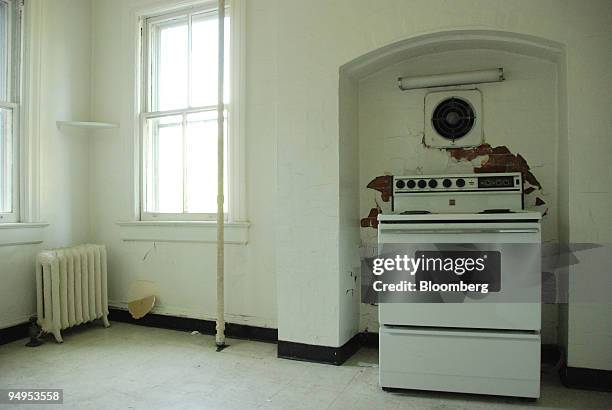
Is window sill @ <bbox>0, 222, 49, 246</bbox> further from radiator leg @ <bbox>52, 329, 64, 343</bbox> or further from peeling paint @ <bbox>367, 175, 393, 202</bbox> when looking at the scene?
peeling paint @ <bbox>367, 175, 393, 202</bbox>

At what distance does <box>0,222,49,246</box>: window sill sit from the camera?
11.0 feet

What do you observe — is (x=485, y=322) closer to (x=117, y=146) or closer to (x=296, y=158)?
(x=296, y=158)

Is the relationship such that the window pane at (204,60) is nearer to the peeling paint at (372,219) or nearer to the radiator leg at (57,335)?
the peeling paint at (372,219)

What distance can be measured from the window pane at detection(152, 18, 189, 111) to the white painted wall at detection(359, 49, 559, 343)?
1.69 m

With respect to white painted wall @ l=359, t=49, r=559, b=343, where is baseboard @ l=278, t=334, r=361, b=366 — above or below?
Answer: below

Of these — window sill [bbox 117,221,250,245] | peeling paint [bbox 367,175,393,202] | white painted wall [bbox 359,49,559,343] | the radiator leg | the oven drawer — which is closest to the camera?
the oven drawer

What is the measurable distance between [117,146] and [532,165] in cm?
356

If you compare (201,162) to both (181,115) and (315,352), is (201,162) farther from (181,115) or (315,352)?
(315,352)

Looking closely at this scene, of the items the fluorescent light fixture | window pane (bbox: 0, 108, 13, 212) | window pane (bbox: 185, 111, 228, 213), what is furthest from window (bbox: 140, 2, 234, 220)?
the fluorescent light fixture

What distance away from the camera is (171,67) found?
392cm

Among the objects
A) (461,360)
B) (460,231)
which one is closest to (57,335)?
(461,360)

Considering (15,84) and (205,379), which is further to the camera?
(15,84)

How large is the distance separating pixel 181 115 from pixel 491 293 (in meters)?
2.92

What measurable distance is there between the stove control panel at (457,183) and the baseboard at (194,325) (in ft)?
5.05
